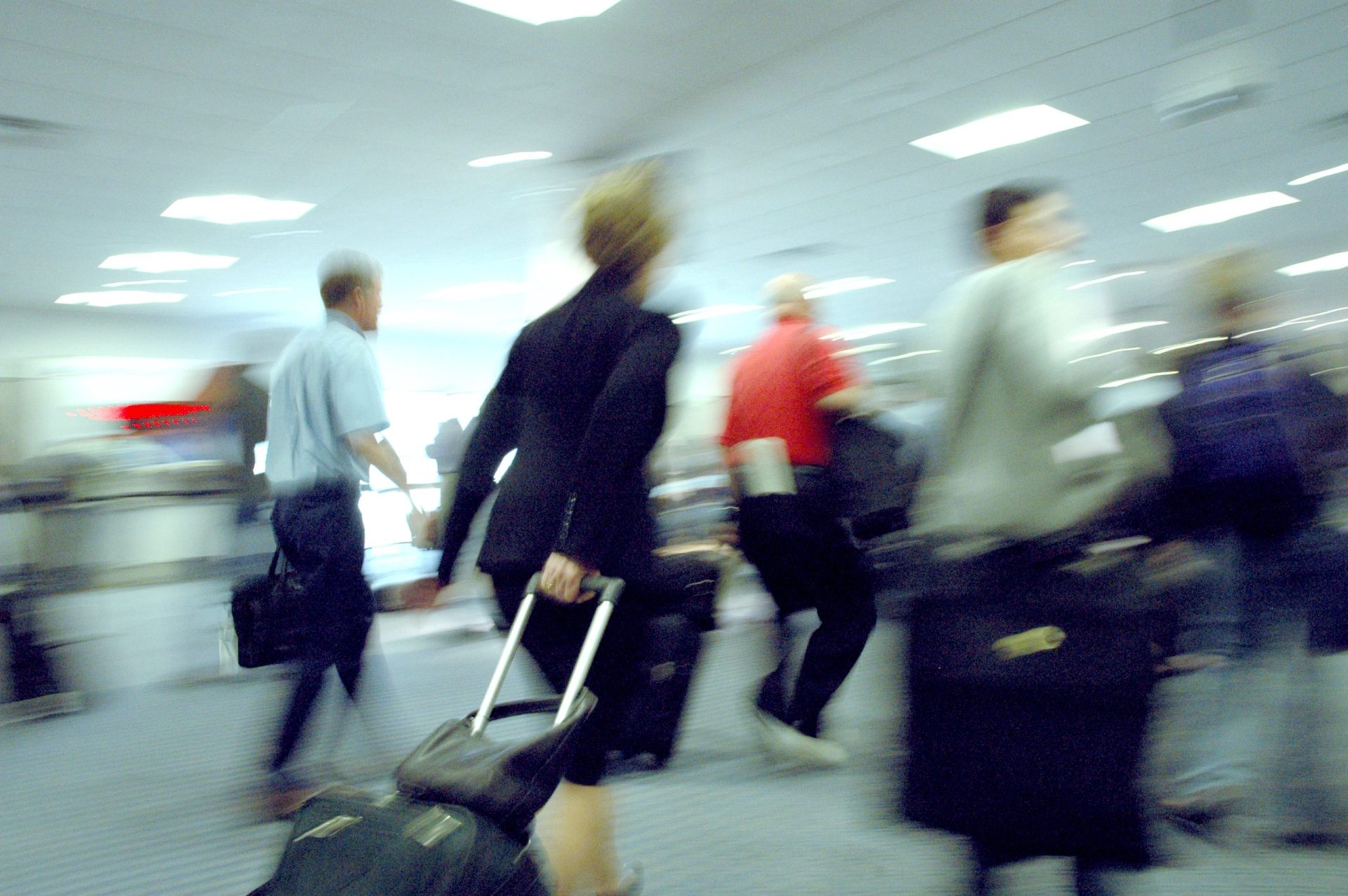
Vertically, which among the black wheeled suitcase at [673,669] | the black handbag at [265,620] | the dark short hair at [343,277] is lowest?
the black wheeled suitcase at [673,669]

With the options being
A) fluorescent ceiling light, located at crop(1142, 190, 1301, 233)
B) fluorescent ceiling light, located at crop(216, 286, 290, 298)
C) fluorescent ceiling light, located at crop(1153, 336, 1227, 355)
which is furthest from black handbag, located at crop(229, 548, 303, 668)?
fluorescent ceiling light, located at crop(1142, 190, 1301, 233)

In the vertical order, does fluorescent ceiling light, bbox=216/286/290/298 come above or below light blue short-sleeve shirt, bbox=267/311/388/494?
above

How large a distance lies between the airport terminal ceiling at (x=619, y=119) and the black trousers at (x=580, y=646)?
21.7 inches

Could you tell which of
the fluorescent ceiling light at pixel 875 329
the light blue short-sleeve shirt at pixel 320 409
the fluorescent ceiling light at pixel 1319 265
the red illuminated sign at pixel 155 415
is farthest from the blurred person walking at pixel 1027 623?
the fluorescent ceiling light at pixel 875 329

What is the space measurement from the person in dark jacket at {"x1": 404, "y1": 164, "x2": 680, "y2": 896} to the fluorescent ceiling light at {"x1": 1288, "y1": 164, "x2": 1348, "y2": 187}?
28.7ft

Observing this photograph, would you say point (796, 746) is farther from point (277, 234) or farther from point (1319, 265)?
point (1319, 265)

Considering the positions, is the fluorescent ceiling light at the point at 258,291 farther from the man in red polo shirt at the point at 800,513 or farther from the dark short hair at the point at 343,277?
the man in red polo shirt at the point at 800,513

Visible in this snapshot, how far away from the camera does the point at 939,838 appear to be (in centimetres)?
219

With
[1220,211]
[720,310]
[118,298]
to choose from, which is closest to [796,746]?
[1220,211]

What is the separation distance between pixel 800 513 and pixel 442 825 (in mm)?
1618

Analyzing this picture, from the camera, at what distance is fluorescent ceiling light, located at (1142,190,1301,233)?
8.87 metres

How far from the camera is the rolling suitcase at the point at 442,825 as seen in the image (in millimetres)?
1052

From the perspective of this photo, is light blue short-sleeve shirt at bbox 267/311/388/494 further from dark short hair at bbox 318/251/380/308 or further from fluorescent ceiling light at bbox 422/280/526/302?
fluorescent ceiling light at bbox 422/280/526/302

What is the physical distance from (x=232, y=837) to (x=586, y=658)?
164 centimetres
